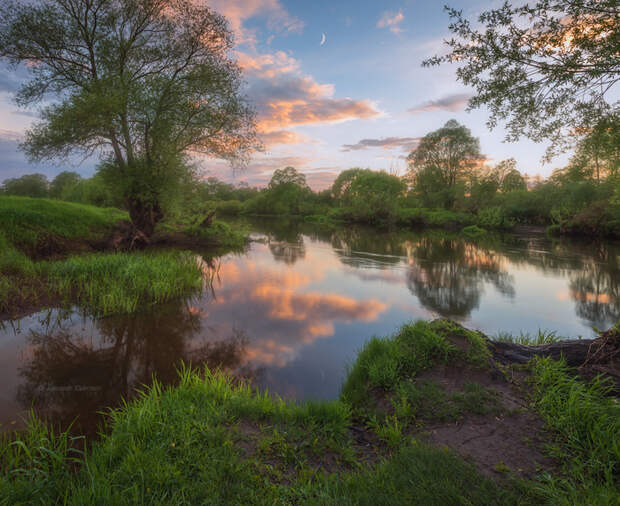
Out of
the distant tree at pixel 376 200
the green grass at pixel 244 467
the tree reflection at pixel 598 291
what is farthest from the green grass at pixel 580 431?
the distant tree at pixel 376 200

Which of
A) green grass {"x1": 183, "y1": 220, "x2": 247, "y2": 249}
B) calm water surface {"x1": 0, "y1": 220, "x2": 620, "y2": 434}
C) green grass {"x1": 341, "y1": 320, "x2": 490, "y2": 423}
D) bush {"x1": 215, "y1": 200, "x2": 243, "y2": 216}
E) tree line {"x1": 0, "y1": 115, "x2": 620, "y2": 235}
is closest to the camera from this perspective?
green grass {"x1": 341, "y1": 320, "x2": 490, "y2": 423}

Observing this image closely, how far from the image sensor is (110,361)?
18.8 feet

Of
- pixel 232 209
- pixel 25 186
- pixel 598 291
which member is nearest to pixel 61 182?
pixel 25 186

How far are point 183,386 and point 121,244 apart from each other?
15.0 metres

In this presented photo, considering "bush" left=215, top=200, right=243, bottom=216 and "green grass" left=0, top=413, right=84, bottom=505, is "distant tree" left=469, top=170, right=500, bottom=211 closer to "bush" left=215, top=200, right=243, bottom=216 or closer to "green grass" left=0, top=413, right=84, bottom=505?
"green grass" left=0, top=413, right=84, bottom=505

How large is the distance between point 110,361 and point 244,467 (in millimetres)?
4579

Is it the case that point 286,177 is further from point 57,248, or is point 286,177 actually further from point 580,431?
point 580,431

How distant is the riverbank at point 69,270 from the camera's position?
26.9 feet

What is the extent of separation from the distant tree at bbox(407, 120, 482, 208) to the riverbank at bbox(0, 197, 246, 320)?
4947 cm

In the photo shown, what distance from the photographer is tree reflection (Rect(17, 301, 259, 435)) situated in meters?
4.43

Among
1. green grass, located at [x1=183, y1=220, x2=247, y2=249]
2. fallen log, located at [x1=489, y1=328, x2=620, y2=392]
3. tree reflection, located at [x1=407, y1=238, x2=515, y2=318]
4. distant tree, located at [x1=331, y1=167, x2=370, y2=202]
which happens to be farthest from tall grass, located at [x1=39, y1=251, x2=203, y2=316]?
distant tree, located at [x1=331, y1=167, x2=370, y2=202]

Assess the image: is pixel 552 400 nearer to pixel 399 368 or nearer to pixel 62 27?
pixel 399 368

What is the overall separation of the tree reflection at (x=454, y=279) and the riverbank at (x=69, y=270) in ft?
29.7

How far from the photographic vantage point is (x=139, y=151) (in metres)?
16.6
